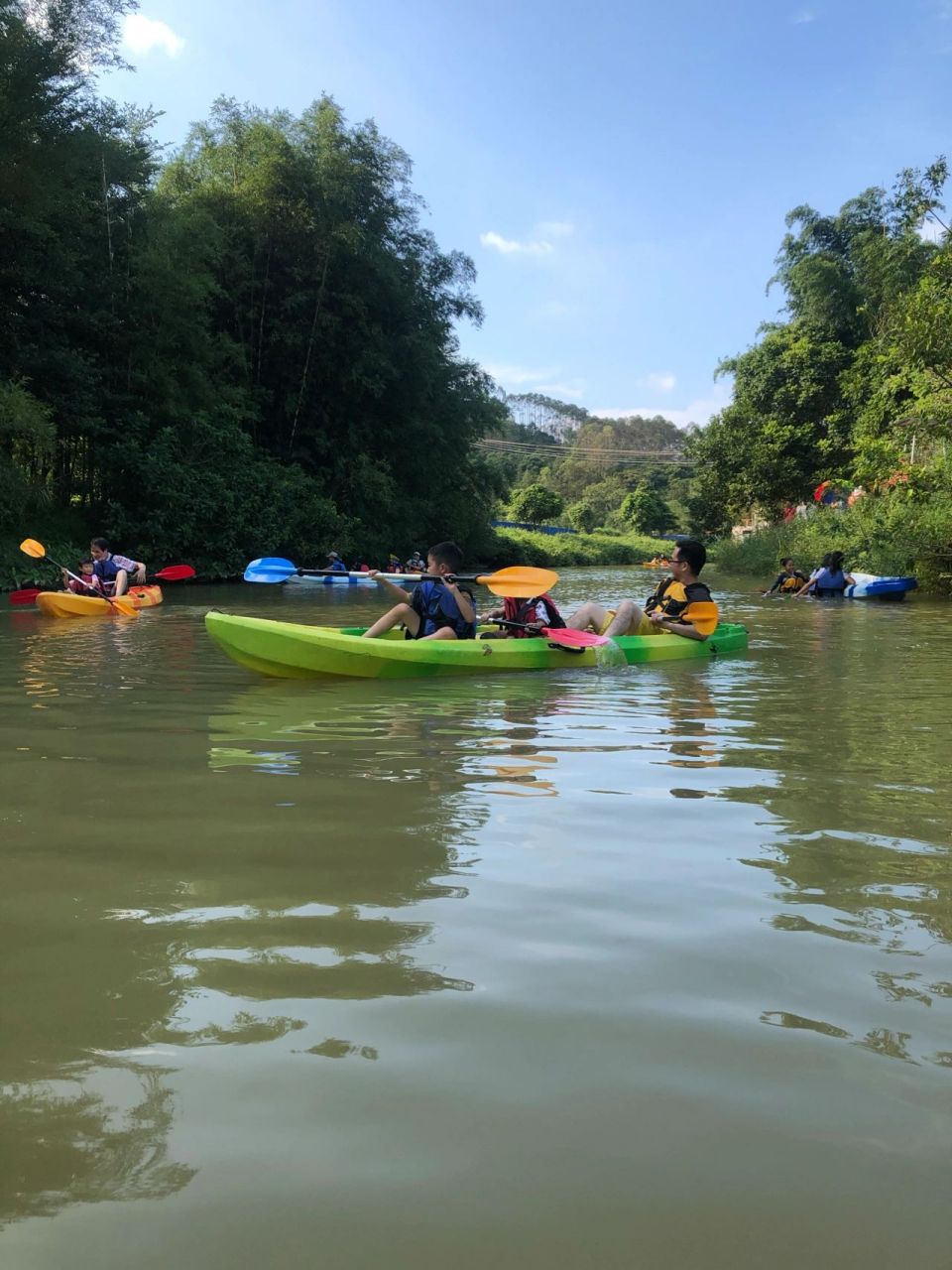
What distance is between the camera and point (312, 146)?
2284 centimetres

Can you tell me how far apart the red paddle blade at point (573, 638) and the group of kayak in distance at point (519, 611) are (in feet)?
0.39

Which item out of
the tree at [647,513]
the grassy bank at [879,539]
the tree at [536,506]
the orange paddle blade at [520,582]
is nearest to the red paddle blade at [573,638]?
the orange paddle blade at [520,582]

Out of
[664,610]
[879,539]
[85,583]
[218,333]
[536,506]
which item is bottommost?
[664,610]

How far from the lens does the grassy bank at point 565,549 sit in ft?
107

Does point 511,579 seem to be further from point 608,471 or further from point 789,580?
point 608,471

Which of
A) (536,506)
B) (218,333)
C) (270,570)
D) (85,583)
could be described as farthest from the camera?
(536,506)

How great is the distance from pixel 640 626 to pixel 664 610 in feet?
1.54

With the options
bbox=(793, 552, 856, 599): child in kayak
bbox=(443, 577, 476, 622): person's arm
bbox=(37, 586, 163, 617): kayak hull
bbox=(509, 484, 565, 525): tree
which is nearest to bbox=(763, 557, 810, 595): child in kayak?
bbox=(793, 552, 856, 599): child in kayak

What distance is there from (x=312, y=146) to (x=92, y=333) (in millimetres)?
8477

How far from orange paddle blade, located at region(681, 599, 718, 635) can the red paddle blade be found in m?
1.01

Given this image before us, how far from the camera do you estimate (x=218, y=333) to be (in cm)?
2197

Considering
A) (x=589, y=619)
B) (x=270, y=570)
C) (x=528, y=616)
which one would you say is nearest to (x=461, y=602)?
(x=528, y=616)

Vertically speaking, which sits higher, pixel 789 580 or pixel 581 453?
pixel 581 453

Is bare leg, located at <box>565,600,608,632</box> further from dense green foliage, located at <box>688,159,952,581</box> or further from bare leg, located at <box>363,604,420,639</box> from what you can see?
dense green foliage, located at <box>688,159,952,581</box>
